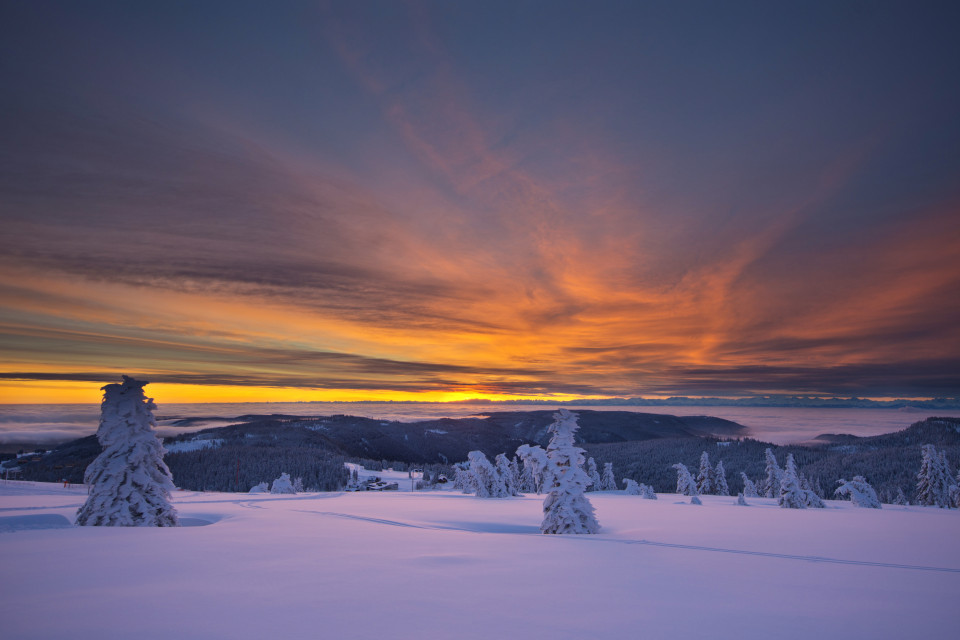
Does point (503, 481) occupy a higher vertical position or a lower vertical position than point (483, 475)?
lower

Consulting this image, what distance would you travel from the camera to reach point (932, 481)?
5581cm

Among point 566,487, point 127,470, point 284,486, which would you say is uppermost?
point 127,470

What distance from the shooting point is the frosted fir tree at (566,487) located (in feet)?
72.7

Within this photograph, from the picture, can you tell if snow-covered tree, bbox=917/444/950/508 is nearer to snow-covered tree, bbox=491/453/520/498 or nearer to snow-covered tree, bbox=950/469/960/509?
snow-covered tree, bbox=950/469/960/509

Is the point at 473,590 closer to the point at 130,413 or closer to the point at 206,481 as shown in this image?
the point at 130,413

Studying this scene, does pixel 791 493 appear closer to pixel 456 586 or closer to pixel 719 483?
pixel 456 586

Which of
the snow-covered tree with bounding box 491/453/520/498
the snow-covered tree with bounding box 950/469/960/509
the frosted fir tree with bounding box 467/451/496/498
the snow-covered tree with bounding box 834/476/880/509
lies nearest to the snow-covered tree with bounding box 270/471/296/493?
the frosted fir tree with bounding box 467/451/496/498

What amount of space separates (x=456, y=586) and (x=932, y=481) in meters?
72.7

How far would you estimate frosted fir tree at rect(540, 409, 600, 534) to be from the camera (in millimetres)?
22172

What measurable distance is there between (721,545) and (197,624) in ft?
49.4

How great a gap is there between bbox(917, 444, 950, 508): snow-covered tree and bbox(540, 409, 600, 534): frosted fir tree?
5617 centimetres

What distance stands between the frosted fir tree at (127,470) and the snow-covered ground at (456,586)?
4.72m

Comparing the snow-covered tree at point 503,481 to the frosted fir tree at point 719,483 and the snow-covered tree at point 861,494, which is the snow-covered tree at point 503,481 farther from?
the frosted fir tree at point 719,483

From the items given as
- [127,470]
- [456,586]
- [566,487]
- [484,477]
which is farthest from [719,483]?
[456,586]
